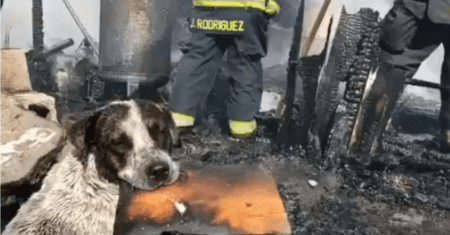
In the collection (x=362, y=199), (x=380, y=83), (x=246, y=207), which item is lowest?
(x=362, y=199)

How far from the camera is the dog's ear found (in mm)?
2199

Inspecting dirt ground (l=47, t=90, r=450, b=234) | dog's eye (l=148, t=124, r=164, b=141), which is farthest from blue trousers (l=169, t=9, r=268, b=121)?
dog's eye (l=148, t=124, r=164, b=141)

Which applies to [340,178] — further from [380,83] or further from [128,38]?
[128,38]

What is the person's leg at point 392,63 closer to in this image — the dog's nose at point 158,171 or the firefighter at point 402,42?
the firefighter at point 402,42

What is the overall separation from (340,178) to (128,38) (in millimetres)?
2956

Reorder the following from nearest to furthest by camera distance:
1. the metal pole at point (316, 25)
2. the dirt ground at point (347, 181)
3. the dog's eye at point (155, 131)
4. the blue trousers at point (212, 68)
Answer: the dog's eye at point (155, 131) → the dirt ground at point (347, 181) → the blue trousers at point (212, 68) → the metal pole at point (316, 25)

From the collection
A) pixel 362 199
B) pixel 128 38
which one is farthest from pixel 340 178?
pixel 128 38

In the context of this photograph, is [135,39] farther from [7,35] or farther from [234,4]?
[7,35]

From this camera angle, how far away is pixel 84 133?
2197 mm

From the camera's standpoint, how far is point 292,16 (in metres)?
7.32

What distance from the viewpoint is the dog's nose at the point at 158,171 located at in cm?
222

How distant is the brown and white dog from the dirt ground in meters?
0.61

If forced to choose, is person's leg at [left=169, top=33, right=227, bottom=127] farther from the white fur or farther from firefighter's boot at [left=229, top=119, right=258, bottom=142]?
the white fur

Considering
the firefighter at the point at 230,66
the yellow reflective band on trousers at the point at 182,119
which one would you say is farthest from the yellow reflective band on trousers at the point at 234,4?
the yellow reflective band on trousers at the point at 182,119
